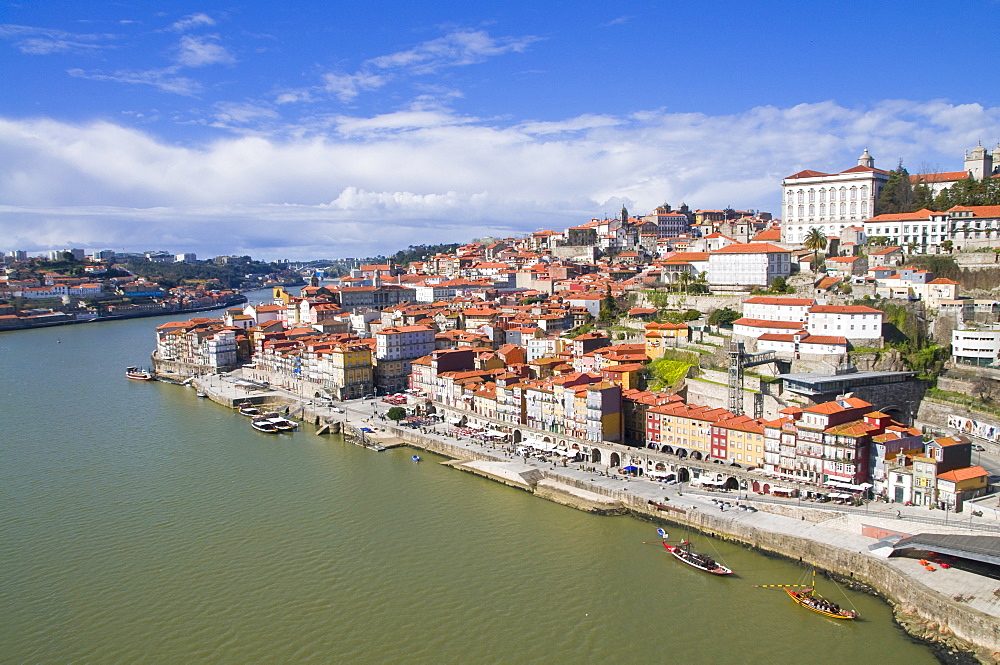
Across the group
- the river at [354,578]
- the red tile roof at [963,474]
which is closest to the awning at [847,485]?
the red tile roof at [963,474]

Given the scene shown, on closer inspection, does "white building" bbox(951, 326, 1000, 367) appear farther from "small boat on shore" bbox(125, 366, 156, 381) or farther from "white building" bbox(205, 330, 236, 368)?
"small boat on shore" bbox(125, 366, 156, 381)

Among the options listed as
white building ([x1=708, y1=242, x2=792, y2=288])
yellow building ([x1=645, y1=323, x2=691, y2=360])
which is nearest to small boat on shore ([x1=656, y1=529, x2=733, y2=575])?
yellow building ([x1=645, y1=323, x2=691, y2=360])

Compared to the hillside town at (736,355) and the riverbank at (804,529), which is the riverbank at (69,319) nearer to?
the hillside town at (736,355)

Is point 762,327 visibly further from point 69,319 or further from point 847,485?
point 69,319

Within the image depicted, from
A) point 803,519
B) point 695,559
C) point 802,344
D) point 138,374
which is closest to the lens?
point 695,559

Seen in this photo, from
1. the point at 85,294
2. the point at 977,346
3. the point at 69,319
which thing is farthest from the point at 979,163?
the point at 85,294
